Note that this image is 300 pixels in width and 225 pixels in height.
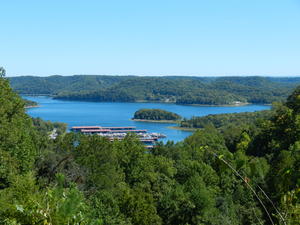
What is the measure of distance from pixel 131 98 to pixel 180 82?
85.0 feet

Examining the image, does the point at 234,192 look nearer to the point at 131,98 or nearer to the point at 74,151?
the point at 74,151

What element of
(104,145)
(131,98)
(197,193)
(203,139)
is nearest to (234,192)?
(197,193)

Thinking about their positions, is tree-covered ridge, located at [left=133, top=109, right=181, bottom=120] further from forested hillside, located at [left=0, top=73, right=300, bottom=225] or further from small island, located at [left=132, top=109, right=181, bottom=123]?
forested hillside, located at [left=0, top=73, right=300, bottom=225]

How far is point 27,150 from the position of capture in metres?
14.0

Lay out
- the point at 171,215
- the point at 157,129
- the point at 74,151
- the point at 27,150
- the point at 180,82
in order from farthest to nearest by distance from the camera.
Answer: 1. the point at 180,82
2. the point at 157,129
3. the point at 74,151
4. the point at 171,215
5. the point at 27,150

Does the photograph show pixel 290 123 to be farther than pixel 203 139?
No

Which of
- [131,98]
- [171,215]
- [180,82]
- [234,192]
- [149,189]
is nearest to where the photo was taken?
[171,215]

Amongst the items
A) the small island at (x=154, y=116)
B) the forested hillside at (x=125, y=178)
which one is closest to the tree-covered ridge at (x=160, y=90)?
the small island at (x=154, y=116)

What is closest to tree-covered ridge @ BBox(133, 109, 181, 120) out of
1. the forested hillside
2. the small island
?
the small island

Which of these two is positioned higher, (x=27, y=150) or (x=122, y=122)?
(x=27, y=150)

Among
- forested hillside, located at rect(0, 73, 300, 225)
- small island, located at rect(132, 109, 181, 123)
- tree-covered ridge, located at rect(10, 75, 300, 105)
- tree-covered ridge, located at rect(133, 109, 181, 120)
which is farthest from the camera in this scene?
tree-covered ridge, located at rect(10, 75, 300, 105)

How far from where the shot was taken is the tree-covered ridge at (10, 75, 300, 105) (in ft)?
415

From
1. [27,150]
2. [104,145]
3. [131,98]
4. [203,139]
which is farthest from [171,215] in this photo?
[131,98]

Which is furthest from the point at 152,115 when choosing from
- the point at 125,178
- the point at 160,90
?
the point at 125,178
